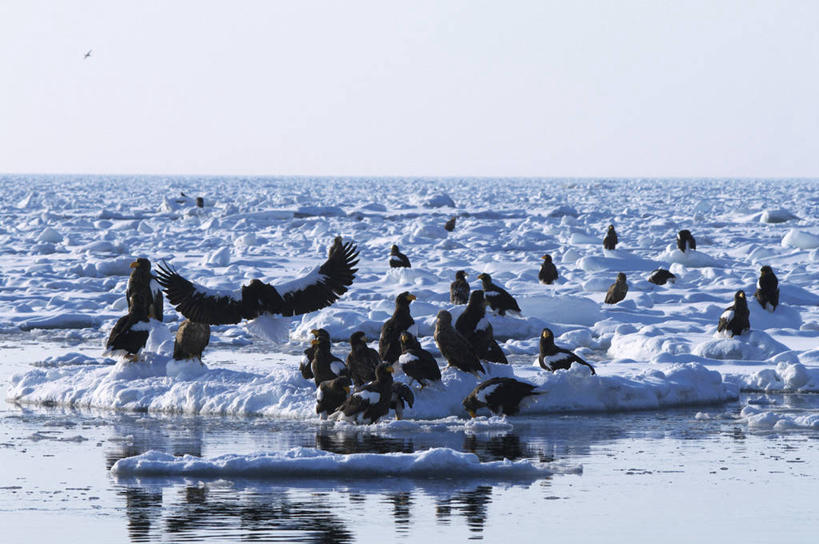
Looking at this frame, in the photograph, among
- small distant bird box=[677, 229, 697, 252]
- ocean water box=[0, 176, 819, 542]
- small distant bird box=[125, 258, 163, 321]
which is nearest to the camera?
ocean water box=[0, 176, 819, 542]

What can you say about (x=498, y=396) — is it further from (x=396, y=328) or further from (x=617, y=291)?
(x=617, y=291)

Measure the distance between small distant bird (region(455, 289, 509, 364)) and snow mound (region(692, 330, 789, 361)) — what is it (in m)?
3.16

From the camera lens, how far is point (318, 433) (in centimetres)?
1004

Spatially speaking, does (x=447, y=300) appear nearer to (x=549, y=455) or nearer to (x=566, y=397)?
(x=566, y=397)

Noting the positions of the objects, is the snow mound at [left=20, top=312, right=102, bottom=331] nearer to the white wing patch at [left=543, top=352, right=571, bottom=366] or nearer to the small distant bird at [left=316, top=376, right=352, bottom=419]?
the white wing patch at [left=543, top=352, right=571, bottom=366]

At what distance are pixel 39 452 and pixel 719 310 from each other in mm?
11723

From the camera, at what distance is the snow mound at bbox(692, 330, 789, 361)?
14.3 meters

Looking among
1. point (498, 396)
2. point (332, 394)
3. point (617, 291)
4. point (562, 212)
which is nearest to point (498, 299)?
point (617, 291)

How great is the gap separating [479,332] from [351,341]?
1386 mm

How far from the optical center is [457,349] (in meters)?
11.4

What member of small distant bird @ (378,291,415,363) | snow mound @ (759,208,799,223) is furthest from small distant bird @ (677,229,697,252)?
snow mound @ (759,208,799,223)

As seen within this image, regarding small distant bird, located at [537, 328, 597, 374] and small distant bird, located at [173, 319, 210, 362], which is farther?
small distant bird, located at [537, 328, 597, 374]

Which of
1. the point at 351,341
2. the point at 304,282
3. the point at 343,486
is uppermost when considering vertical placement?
the point at 304,282

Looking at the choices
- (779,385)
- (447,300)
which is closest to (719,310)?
(447,300)
